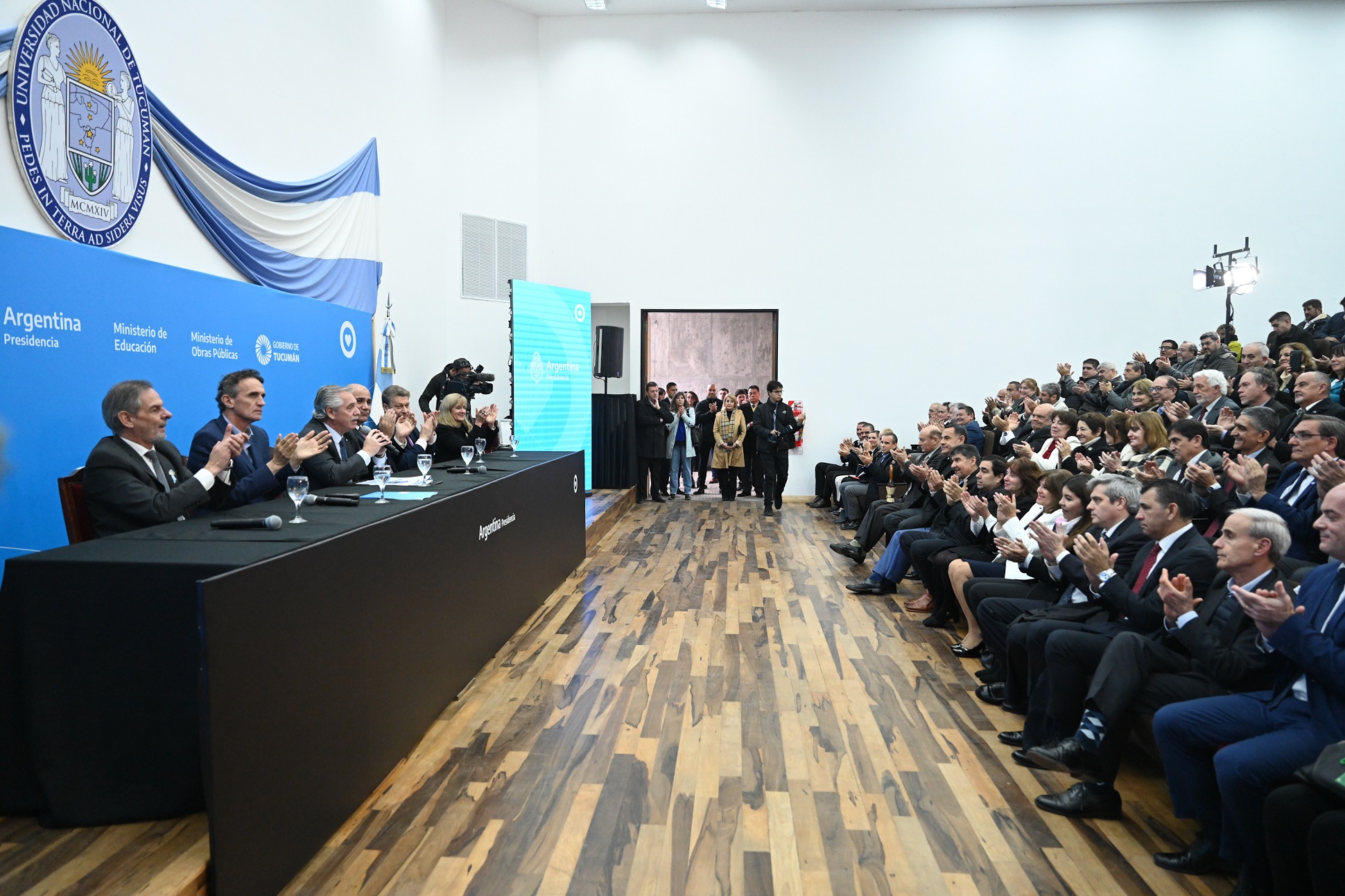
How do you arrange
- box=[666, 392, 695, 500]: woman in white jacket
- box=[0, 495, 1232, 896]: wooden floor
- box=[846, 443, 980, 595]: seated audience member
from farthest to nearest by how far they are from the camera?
box=[666, 392, 695, 500]: woman in white jacket < box=[846, 443, 980, 595]: seated audience member < box=[0, 495, 1232, 896]: wooden floor

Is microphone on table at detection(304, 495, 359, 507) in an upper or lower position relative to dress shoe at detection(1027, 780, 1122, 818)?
upper

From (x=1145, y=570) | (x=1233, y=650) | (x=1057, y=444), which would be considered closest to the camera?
(x=1233, y=650)

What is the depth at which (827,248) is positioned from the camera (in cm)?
1169

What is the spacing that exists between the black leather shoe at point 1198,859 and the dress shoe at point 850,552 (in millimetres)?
4687

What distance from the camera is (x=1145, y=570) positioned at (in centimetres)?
332

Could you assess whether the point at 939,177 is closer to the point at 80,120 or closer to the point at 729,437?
the point at 729,437

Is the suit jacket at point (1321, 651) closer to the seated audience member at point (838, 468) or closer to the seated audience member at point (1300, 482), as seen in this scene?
the seated audience member at point (1300, 482)

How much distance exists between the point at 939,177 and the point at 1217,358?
4.53 meters

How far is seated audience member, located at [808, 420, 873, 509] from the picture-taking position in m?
10.3

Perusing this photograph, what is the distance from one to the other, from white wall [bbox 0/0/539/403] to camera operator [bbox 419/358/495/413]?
82 cm

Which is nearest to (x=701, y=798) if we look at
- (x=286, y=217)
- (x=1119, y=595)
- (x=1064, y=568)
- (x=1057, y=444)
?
(x=1119, y=595)

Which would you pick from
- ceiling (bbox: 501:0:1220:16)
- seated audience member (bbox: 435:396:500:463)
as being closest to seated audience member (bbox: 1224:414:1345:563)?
seated audience member (bbox: 435:396:500:463)

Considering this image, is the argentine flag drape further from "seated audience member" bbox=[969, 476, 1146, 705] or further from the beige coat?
the beige coat

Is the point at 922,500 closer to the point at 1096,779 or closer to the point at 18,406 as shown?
the point at 1096,779
